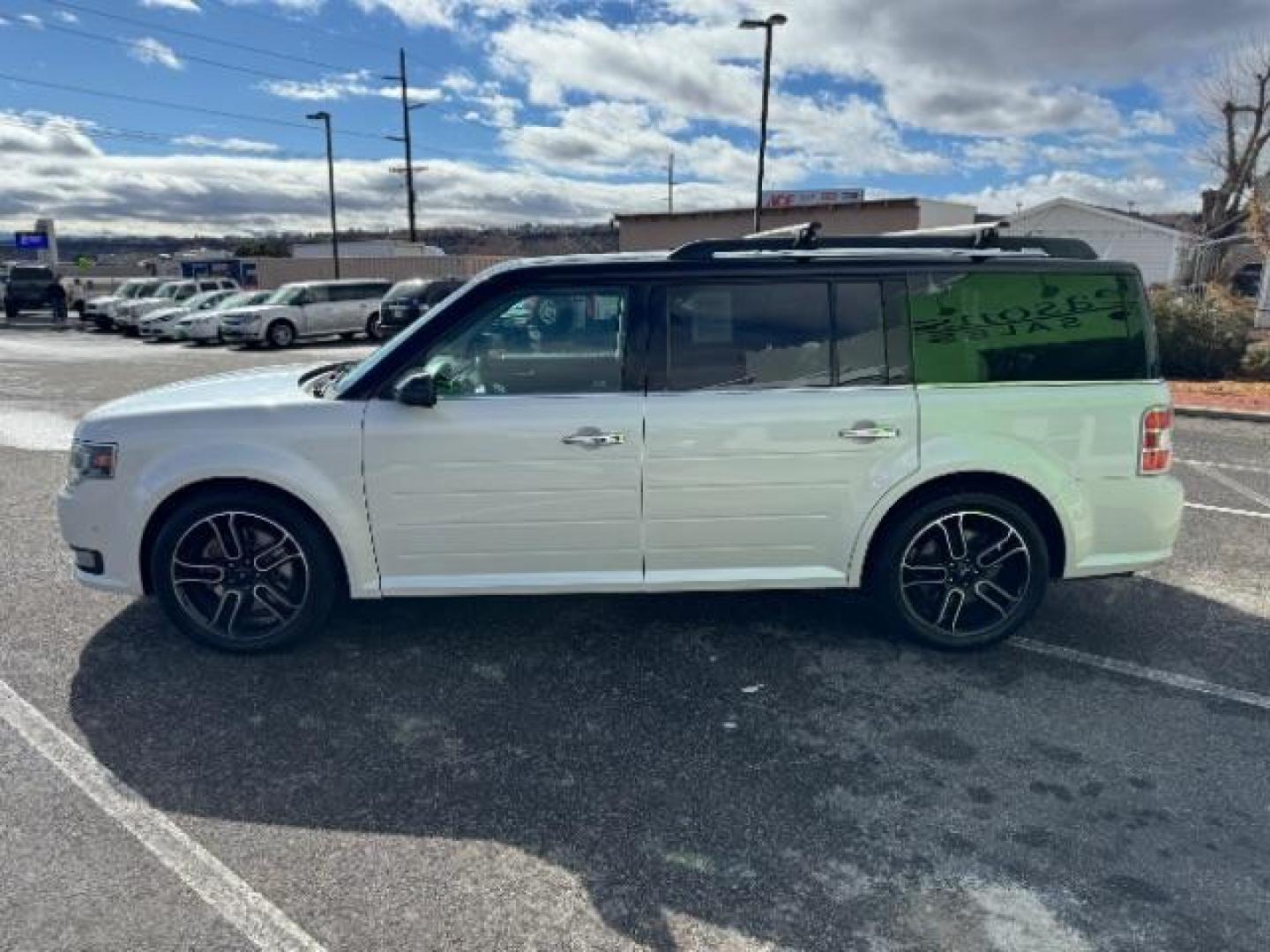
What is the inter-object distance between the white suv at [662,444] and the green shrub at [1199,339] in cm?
1182

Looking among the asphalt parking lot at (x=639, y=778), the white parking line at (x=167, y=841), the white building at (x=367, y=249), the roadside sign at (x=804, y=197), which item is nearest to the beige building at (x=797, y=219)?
the roadside sign at (x=804, y=197)

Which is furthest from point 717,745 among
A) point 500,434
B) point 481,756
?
point 500,434

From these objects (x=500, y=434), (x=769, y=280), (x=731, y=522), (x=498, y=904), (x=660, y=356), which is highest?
(x=769, y=280)

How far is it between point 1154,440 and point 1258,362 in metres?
12.3

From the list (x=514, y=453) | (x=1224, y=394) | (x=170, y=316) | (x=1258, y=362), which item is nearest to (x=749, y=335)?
(x=514, y=453)

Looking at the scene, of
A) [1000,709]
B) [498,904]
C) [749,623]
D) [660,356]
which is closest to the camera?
[498,904]

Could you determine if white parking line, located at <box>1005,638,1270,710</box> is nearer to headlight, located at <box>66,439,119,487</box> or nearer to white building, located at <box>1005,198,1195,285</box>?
headlight, located at <box>66,439,119,487</box>

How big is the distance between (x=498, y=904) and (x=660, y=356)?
223 cm

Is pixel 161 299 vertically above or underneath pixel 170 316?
above

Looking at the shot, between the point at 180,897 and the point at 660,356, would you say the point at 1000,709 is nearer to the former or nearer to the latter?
the point at 660,356

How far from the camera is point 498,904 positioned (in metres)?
2.37

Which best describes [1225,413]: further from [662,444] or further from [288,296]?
[288,296]

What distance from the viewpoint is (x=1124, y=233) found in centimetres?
3400

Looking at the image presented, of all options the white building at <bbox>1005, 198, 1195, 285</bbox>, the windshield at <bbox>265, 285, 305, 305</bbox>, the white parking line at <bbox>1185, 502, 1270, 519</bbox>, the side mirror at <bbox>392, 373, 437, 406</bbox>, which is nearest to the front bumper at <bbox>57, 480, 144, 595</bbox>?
the side mirror at <bbox>392, 373, 437, 406</bbox>
